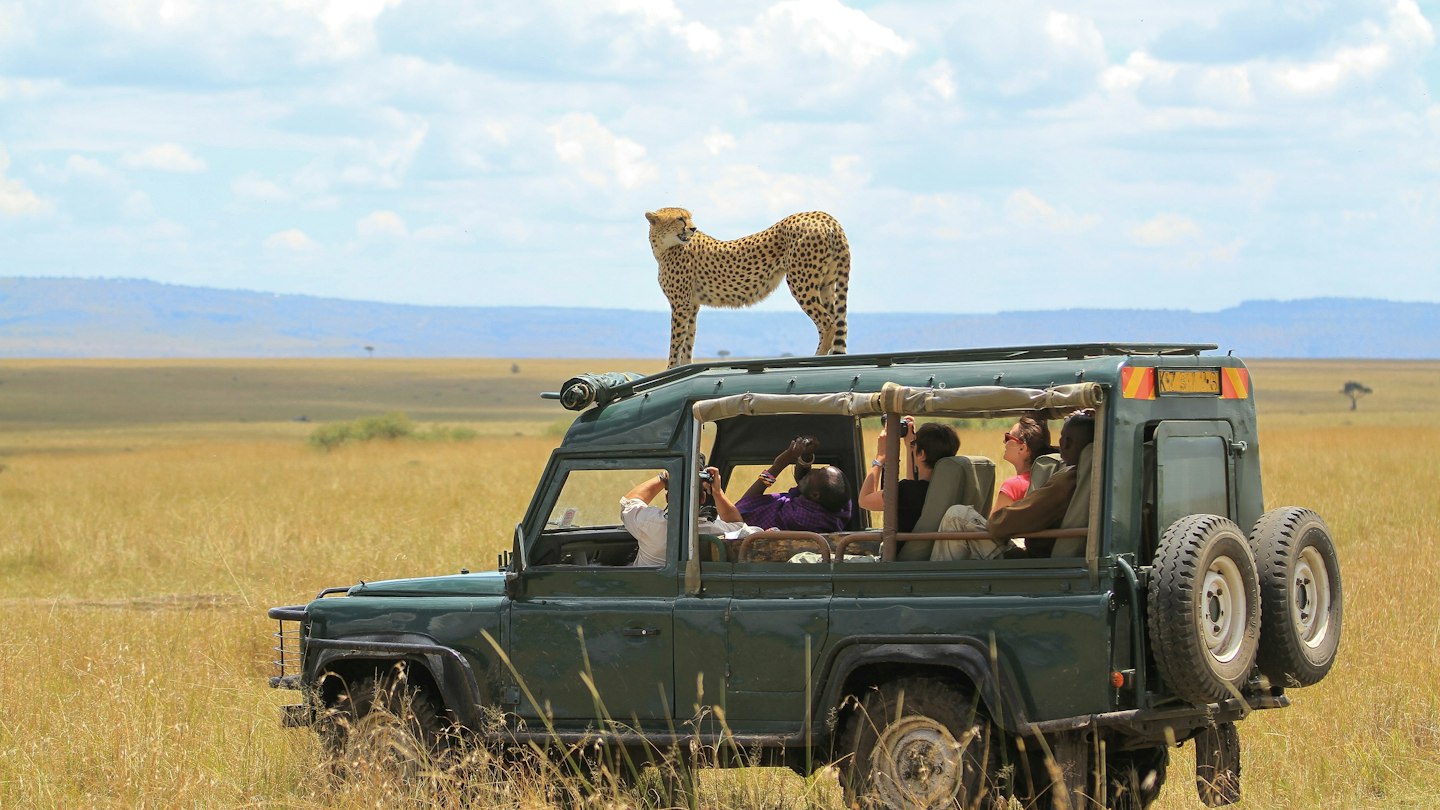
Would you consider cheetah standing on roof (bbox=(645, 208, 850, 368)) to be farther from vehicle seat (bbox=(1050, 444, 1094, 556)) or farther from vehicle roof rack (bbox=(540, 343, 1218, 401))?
vehicle seat (bbox=(1050, 444, 1094, 556))

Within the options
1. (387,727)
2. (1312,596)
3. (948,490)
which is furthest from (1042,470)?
(387,727)

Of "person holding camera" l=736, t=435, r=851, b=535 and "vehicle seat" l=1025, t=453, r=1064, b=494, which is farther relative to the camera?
"person holding camera" l=736, t=435, r=851, b=535

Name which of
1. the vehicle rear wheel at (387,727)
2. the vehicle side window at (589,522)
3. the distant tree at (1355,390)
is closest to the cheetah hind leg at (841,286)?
the vehicle side window at (589,522)

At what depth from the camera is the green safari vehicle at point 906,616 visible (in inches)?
262

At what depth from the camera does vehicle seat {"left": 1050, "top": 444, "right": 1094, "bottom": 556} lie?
695cm

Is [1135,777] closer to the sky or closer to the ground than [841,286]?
closer to the ground

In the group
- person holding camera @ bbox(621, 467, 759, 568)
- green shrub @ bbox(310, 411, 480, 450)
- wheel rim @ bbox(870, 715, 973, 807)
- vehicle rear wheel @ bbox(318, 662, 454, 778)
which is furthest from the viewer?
green shrub @ bbox(310, 411, 480, 450)

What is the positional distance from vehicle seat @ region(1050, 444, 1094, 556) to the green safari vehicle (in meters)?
0.01

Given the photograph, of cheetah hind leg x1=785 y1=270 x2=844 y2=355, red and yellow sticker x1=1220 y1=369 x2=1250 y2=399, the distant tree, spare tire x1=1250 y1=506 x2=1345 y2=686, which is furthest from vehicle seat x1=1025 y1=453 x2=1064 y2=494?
the distant tree

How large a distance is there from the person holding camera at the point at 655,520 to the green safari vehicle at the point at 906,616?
13 cm

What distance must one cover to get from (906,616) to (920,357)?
1.11 metres

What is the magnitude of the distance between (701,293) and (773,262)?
566 millimetres

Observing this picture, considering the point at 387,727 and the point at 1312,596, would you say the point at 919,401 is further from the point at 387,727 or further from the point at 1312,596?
the point at 387,727

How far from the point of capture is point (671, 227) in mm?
11453
